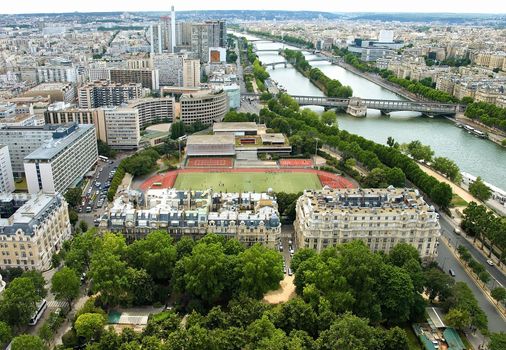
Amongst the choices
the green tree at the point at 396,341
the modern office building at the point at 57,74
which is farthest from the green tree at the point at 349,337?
the modern office building at the point at 57,74

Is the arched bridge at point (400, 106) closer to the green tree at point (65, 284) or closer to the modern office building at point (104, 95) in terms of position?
the modern office building at point (104, 95)

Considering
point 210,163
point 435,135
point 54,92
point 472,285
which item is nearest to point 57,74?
point 54,92

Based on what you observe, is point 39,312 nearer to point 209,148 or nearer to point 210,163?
point 210,163

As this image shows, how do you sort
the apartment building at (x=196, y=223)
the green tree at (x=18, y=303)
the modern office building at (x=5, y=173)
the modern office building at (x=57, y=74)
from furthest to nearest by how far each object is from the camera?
1. the modern office building at (x=57, y=74)
2. the modern office building at (x=5, y=173)
3. the apartment building at (x=196, y=223)
4. the green tree at (x=18, y=303)

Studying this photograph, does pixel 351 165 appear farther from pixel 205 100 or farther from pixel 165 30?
pixel 165 30

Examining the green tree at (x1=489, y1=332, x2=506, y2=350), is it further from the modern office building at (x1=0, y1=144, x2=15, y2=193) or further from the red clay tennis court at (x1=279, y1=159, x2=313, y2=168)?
the modern office building at (x1=0, y1=144, x2=15, y2=193)

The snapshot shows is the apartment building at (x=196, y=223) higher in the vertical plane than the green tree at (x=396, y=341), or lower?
higher

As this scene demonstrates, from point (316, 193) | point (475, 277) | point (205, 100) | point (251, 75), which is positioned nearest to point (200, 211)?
point (316, 193)
